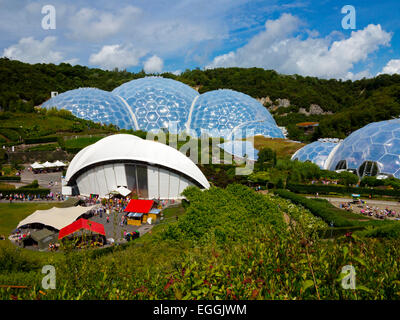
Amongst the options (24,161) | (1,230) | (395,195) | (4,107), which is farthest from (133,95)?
(395,195)

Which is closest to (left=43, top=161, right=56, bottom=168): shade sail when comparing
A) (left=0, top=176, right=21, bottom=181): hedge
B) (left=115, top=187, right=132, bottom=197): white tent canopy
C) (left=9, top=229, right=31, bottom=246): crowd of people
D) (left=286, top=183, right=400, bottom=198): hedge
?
(left=0, top=176, right=21, bottom=181): hedge

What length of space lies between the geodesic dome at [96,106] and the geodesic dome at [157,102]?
1987 millimetres

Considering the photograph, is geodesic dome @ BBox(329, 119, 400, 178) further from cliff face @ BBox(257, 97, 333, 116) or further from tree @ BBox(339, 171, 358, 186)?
cliff face @ BBox(257, 97, 333, 116)

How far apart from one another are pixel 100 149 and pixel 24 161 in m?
17.7

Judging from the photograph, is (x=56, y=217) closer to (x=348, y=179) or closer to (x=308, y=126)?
(x=348, y=179)

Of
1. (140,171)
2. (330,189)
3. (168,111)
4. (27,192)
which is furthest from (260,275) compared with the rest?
(168,111)

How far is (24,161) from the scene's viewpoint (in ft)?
118

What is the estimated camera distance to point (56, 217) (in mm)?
17156

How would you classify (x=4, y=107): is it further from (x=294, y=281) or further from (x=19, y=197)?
(x=294, y=281)

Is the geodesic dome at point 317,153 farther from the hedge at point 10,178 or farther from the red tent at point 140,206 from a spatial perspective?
the hedge at point 10,178

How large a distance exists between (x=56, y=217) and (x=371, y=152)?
30081 mm

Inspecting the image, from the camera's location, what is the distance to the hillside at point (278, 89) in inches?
2195

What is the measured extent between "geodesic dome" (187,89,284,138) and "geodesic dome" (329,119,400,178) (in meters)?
19.3

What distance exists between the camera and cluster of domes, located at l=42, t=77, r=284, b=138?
4862 cm
